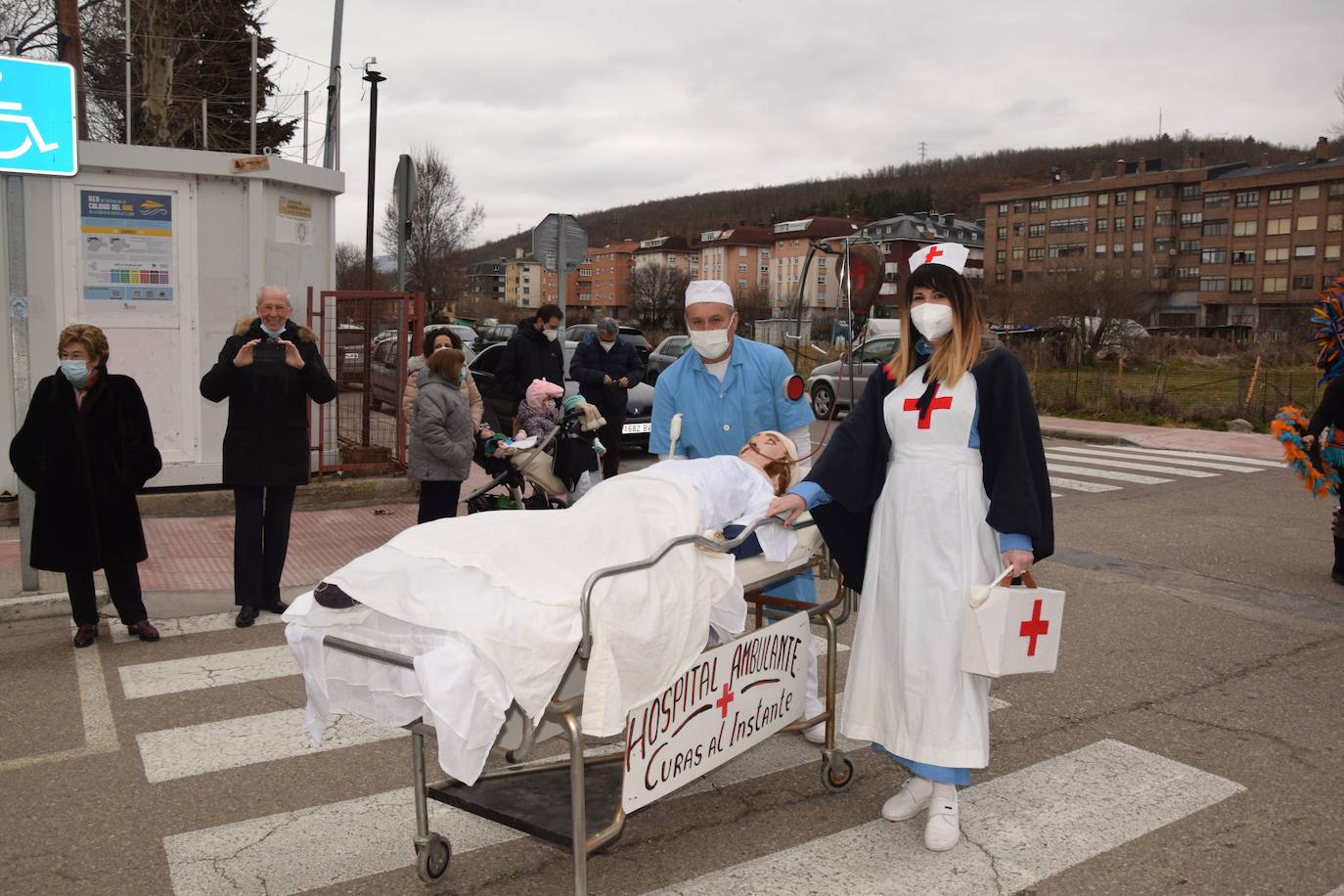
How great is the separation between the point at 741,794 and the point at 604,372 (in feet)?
27.0

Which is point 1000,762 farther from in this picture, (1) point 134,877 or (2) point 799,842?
(1) point 134,877

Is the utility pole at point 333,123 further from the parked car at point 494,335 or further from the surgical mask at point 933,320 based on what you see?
the parked car at point 494,335

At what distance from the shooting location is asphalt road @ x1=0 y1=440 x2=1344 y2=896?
3840 millimetres

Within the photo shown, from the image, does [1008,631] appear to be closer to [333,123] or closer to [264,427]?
[264,427]

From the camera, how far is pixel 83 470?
6375 millimetres

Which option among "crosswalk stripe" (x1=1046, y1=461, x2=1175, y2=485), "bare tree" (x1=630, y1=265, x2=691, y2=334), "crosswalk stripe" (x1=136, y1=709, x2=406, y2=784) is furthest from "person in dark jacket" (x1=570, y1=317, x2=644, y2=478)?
"bare tree" (x1=630, y1=265, x2=691, y2=334)

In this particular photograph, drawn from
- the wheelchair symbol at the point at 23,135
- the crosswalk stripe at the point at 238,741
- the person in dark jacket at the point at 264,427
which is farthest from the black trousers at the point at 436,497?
the wheelchair symbol at the point at 23,135

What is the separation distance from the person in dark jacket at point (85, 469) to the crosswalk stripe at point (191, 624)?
0.88ft

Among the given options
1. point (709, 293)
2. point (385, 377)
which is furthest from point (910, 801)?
point (385, 377)

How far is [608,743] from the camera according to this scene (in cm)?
513

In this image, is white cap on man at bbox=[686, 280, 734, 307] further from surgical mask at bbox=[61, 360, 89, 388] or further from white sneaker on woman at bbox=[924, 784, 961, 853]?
surgical mask at bbox=[61, 360, 89, 388]

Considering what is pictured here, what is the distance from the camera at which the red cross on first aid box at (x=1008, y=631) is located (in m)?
3.84

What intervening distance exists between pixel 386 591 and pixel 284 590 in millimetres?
5223

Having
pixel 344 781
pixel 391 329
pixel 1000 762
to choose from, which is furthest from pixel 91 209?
pixel 1000 762
